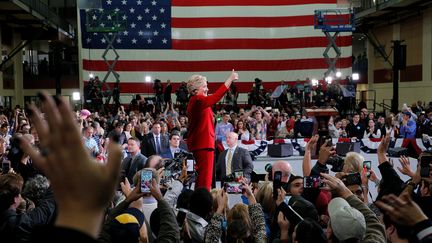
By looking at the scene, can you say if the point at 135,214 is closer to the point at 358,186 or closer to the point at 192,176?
the point at 358,186

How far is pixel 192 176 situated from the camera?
562cm

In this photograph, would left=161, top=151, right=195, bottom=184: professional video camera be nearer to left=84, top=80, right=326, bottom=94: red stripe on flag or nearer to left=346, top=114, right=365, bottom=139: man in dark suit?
left=346, top=114, right=365, bottom=139: man in dark suit

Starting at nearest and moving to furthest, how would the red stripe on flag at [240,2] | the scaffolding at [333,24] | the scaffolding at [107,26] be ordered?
the scaffolding at [333,24] → the scaffolding at [107,26] → the red stripe on flag at [240,2]

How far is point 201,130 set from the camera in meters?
5.41

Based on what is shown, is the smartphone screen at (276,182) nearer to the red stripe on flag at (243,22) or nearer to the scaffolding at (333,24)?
the scaffolding at (333,24)

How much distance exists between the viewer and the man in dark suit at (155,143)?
8.50 m

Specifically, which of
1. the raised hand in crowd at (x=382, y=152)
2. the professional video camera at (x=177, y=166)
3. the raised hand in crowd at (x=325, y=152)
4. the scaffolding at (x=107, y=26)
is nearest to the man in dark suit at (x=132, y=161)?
the professional video camera at (x=177, y=166)

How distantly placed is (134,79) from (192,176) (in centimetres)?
1727

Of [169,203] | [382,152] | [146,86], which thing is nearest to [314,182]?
[382,152]

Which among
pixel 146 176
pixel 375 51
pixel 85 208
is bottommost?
pixel 146 176

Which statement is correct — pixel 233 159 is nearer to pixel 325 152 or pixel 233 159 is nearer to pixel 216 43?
pixel 325 152

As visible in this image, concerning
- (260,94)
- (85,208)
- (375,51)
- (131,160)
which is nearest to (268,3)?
(260,94)

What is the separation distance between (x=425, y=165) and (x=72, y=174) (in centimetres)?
355

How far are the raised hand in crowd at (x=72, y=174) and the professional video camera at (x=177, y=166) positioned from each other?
3.52 m
